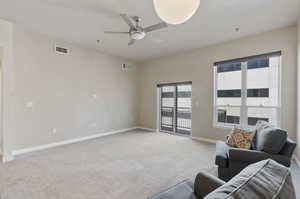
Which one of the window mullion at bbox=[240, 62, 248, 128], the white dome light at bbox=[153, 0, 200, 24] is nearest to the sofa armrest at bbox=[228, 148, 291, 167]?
the white dome light at bbox=[153, 0, 200, 24]

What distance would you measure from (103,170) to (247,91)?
3.98 metres

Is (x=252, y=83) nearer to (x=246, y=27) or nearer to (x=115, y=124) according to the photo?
(x=246, y=27)

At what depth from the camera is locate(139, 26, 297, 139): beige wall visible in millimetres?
3488

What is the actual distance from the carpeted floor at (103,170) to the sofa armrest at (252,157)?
0.74m

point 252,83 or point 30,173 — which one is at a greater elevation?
point 252,83

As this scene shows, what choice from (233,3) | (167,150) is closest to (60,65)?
(167,150)

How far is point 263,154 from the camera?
2188 millimetres

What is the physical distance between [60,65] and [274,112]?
18.6 feet

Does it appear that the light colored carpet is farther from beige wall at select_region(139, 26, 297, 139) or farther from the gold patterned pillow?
beige wall at select_region(139, 26, 297, 139)

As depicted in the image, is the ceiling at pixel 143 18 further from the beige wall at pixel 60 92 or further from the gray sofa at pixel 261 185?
the gray sofa at pixel 261 185

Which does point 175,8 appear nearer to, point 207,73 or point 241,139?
point 241,139

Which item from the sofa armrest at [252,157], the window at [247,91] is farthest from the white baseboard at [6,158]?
the window at [247,91]

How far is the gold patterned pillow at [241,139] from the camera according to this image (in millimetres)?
2711

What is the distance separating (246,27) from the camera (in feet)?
11.5
